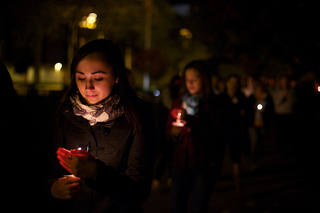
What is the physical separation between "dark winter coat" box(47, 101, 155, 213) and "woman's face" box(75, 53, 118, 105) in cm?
15

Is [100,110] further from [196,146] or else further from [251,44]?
[251,44]

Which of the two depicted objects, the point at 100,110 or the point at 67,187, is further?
the point at 100,110

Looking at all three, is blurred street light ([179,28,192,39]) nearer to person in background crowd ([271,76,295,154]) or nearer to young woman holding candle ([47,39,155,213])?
person in background crowd ([271,76,295,154])

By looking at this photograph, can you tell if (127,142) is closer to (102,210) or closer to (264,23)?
(102,210)

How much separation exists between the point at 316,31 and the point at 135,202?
9.73 metres

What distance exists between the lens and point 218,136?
154 inches

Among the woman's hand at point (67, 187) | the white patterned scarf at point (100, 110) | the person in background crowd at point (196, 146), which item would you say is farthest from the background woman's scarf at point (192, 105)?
the woman's hand at point (67, 187)

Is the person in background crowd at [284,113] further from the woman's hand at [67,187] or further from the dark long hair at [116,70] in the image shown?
the woman's hand at [67,187]

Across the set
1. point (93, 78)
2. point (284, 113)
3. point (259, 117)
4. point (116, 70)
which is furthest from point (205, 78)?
point (284, 113)

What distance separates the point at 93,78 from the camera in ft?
6.92

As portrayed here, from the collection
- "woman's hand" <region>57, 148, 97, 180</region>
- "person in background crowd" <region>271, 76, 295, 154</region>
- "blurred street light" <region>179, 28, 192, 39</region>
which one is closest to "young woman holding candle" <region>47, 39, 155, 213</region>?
"woman's hand" <region>57, 148, 97, 180</region>

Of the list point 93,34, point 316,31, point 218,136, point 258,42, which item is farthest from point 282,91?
point 93,34

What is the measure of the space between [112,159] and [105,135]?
14 centimetres

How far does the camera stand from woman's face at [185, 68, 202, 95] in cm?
397
